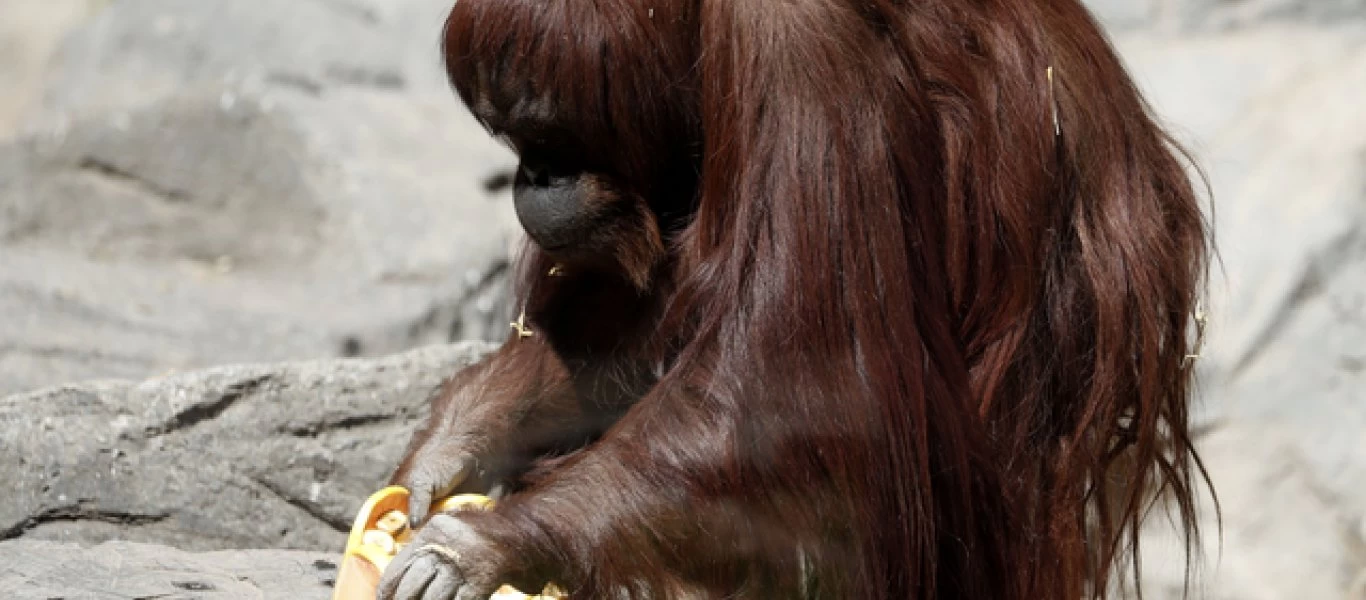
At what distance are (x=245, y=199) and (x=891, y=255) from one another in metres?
3.90

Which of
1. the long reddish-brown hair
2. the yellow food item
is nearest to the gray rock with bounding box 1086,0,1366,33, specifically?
the long reddish-brown hair

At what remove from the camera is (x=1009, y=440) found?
2518 millimetres

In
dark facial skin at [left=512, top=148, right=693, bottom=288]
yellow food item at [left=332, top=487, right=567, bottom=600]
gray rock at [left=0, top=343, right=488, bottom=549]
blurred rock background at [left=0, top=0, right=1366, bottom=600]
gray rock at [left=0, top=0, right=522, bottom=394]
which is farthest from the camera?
gray rock at [left=0, top=0, right=522, bottom=394]

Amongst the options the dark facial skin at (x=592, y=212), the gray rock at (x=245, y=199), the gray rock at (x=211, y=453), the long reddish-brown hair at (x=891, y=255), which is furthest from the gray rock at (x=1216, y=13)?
the dark facial skin at (x=592, y=212)

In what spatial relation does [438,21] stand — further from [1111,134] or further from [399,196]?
[1111,134]

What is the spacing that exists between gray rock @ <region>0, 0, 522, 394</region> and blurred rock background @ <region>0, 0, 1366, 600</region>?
0.5 inches

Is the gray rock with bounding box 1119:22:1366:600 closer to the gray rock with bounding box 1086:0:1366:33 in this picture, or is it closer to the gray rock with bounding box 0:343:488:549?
the gray rock with bounding box 1086:0:1366:33

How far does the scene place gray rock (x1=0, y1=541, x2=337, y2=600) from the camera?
266 centimetres

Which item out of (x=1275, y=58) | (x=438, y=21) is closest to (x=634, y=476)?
(x=1275, y=58)

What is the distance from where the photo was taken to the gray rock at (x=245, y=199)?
4664mm

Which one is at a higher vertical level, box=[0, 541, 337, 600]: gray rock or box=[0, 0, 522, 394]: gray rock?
box=[0, 0, 522, 394]: gray rock

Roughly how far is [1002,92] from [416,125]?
4.08 metres

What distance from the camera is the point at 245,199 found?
18.9ft

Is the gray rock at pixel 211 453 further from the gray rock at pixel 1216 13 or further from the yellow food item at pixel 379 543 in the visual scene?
the gray rock at pixel 1216 13
